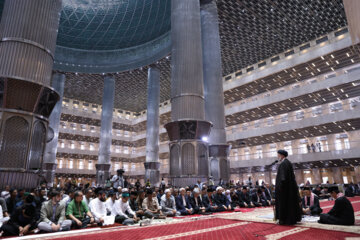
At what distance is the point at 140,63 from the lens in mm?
22516

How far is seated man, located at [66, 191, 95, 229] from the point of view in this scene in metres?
4.97

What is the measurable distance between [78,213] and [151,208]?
1855 mm

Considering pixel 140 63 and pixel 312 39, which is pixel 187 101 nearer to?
pixel 140 63

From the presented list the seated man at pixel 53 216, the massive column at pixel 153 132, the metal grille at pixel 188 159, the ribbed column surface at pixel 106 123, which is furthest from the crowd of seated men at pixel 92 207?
the ribbed column surface at pixel 106 123

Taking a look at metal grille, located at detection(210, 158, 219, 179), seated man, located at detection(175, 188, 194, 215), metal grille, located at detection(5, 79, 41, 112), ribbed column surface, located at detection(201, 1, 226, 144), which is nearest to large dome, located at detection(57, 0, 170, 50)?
ribbed column surface, located at detection(201, 1, 226, 144)

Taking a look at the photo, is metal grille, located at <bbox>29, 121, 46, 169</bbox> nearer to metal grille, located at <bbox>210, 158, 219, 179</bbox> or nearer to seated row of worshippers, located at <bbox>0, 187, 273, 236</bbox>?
seated row of worshippers, located at <bbox>0, 187, 273, 236</bbox>

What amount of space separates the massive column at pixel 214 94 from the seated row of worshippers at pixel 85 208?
4.30 metres

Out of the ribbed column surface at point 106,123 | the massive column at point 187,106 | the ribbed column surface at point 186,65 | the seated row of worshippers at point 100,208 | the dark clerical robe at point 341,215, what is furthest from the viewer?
the ribbed column surface at point 106,123

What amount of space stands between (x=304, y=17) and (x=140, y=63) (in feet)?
42.8

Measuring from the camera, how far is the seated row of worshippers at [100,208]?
4.46 m

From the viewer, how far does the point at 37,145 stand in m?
6.85

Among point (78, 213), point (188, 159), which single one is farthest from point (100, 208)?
point (188, 159)

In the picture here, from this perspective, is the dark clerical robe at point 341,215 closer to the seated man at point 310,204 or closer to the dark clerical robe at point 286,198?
the dark clerical robe at point 286,198

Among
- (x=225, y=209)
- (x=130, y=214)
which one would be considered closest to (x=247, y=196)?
(x=225, y=209)
